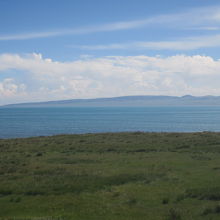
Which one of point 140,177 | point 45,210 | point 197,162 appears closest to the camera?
point 45,210

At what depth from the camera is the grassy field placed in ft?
46.1

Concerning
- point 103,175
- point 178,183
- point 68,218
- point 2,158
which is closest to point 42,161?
point 2,158

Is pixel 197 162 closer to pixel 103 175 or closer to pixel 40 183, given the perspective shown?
pixel 103 175

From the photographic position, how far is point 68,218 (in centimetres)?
1320

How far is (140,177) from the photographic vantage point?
21.2 m

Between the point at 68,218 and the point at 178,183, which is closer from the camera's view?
the point at 68,218

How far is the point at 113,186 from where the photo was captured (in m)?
19.1

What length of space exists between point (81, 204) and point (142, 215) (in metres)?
3.05

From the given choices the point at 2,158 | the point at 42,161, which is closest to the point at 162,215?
the point at 42,161

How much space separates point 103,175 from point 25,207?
7.36 m

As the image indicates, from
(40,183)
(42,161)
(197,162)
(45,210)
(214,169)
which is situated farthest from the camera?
(42,161)

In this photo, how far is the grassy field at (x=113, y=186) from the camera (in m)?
14.1

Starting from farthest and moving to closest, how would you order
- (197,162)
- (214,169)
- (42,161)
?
(42,161)
(197,162)
(214,169)

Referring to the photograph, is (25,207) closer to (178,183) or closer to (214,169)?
(178,183)
